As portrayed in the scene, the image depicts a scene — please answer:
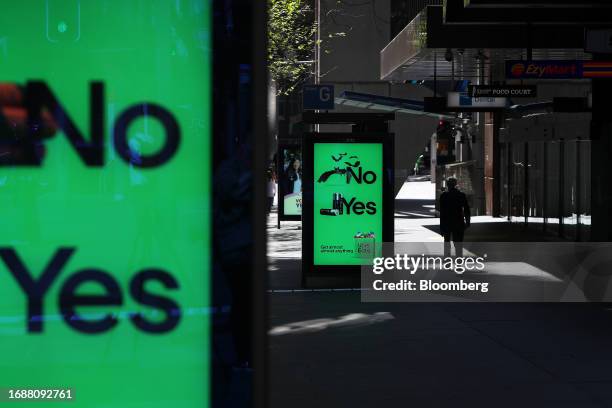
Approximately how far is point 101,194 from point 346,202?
13.6m

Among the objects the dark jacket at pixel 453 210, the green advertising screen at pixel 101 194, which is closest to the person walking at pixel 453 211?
the dark jacket at pixel 453 210

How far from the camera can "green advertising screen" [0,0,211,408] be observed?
7.34 ft

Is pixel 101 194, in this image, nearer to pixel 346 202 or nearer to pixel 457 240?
pixel 346 202

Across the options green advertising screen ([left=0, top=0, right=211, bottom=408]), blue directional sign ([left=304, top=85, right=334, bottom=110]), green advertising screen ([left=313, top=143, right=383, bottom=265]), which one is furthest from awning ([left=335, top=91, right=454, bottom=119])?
green advertising screen ([left=0, top=0, right=211, bottom=408])

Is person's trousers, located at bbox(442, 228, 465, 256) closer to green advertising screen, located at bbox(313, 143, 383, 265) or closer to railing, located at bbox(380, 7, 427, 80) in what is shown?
green advertising screen, located at bbox(313, 143, 383, 265)

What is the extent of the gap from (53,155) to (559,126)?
21.9 metres

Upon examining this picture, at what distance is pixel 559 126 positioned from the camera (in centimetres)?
2330

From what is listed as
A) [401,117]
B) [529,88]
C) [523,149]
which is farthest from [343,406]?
[401,117]

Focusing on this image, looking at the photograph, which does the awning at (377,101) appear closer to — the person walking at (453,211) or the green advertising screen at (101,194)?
the person walking at (453,211)

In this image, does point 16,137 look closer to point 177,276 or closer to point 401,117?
point 177,276

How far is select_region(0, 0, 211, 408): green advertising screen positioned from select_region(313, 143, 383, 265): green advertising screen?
13.4 meters

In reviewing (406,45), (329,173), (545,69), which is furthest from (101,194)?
(406,45)

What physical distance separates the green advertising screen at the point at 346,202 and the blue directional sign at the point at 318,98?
10.3 meters

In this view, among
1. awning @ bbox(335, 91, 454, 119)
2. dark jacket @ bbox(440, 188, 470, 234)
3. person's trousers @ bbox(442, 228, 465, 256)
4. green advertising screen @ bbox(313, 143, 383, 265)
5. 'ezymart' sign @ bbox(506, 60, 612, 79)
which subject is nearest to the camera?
green advertising screen @ bbox(313, 143, 383, 265)
